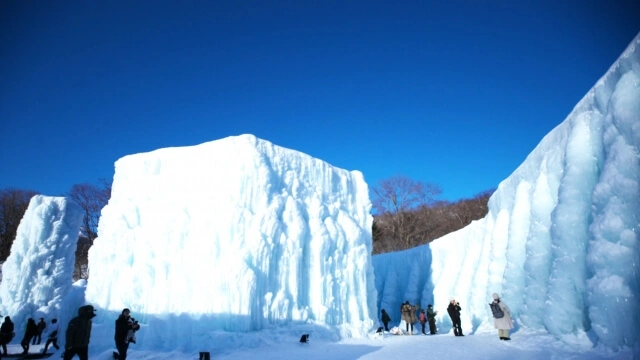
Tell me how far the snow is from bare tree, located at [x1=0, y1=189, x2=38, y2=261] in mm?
22059

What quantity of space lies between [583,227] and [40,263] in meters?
22.8

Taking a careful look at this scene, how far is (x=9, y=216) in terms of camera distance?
35.9 meters

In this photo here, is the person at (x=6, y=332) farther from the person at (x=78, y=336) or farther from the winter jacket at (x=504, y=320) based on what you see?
the winter jacket at (x=504, y=320)

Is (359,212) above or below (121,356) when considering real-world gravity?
above

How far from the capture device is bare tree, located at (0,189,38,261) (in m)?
35.5

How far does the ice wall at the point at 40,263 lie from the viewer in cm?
1823

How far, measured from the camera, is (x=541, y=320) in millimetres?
11469

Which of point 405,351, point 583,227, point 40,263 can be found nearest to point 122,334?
point 405,351

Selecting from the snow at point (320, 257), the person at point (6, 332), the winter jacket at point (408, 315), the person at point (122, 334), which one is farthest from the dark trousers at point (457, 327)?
the person at point (6, 332)

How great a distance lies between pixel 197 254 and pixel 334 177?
6.81 m

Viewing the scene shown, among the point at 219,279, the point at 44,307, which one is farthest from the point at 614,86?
the point at 44,307

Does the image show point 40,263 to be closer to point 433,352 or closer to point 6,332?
point 6,332

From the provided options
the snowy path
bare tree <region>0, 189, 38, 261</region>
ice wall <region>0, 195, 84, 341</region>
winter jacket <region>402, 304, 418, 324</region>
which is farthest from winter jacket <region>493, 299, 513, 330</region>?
bare tree <region>0, 189, 38, 261</region>

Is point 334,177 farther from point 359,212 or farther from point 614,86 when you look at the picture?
point 614,86
